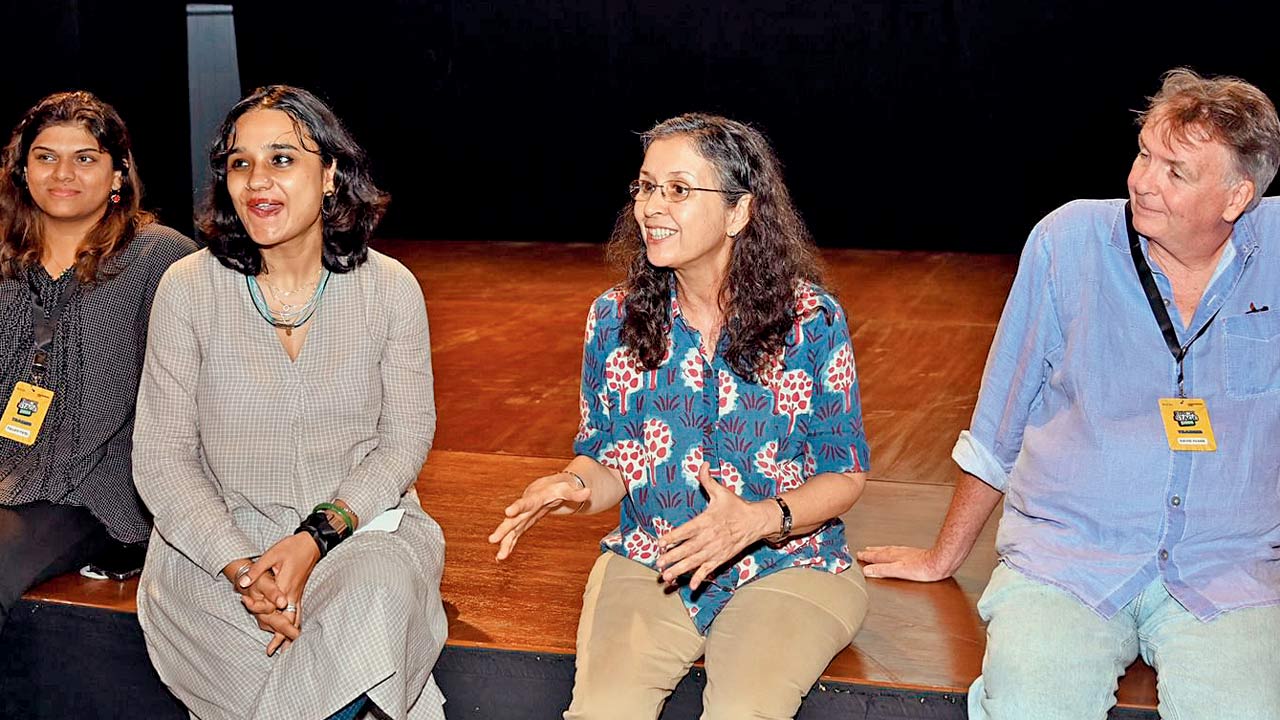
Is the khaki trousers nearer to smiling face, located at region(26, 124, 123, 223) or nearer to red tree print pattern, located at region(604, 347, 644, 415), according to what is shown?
red tree print pattern, located at region(604, 347, 644, 415)

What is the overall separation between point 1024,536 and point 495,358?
125 inches

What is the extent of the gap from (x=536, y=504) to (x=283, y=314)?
0.66m

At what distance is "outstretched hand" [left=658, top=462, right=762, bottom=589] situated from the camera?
2.11m

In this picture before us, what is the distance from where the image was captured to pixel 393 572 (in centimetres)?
238

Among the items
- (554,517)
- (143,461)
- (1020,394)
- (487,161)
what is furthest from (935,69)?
(143,461)

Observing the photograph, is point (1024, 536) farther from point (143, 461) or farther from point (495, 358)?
point (495, 358)

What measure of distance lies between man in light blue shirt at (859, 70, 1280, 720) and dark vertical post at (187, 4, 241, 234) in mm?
6254

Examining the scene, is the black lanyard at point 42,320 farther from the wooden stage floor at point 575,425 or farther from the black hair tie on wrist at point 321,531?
the wooden stage floor at point 575,425

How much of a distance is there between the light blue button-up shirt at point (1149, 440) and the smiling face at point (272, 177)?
134cm

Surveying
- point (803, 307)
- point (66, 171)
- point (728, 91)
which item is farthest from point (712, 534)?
point (728, 91)

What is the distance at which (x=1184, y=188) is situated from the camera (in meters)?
2.18

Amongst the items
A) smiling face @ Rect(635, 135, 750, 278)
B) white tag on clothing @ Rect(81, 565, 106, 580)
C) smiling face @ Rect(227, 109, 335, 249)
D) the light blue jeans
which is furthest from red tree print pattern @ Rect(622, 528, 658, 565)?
white tag on clothing @ Rect(81, 565, 106, 580)

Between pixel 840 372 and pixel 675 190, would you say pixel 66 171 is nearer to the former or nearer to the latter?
pixel 675 190

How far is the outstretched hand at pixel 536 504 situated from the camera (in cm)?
222
